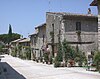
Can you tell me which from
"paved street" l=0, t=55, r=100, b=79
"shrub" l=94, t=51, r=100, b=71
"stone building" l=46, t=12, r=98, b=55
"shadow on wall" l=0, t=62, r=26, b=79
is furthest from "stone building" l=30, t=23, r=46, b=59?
"shrub" l=94, t=51, r=100, b=71

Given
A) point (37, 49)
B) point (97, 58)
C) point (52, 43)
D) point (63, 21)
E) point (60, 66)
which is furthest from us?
point (37, 49)

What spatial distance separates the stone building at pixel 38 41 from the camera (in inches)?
1765

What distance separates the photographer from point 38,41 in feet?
159

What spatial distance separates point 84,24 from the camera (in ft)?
114

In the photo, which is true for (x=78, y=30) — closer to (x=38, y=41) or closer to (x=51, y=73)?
(x=51, y=73)

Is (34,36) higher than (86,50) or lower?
higher

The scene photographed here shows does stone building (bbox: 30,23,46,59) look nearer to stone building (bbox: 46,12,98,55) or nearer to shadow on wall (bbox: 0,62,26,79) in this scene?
stone building (bbox: 46,12,98,55)

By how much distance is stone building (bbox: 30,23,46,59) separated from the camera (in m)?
44.8

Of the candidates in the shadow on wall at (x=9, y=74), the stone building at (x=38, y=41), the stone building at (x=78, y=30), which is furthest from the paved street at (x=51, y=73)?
the stone building at (x=38, y=41)

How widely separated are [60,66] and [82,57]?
2803mm

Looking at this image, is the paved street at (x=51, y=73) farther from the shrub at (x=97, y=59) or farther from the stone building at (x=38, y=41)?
the stone building at (x=38, y=41)

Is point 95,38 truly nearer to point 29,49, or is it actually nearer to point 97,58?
point 97,58

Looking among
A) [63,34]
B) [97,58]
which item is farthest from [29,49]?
[97,58]

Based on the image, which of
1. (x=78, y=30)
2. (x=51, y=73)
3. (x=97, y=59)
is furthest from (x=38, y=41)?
(x=97, y=59)
